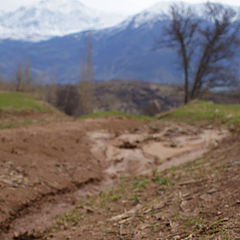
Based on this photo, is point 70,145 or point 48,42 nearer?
point 70,145

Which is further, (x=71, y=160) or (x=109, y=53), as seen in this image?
Answer: (x=109, y=53)

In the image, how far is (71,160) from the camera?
17.0 ft

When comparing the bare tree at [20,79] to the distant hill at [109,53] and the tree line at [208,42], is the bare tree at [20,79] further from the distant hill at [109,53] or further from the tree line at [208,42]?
the distant hill at [109,53]

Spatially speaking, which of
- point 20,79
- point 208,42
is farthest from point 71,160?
point 20,79

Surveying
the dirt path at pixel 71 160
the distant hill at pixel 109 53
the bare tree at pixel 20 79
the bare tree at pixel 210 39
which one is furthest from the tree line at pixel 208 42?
the distant hill at pixel 109 53

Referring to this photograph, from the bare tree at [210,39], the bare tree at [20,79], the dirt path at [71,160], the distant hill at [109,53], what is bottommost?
the dirt path at [71,160]

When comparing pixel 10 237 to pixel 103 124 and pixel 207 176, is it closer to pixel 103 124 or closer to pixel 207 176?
pixel 207 176

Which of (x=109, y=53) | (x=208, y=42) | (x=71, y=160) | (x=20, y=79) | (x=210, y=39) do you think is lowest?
(x=71, y=160)

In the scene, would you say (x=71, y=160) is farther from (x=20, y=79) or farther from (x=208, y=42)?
(x=20, y=79)

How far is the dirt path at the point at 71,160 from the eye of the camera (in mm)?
3354

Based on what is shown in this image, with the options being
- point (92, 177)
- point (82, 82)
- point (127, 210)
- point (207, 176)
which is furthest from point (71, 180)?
point (82, 82)

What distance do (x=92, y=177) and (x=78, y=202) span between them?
3.15 ft

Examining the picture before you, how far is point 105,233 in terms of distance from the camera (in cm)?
240

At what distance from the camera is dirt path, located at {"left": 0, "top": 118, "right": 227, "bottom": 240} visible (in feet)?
11.0
